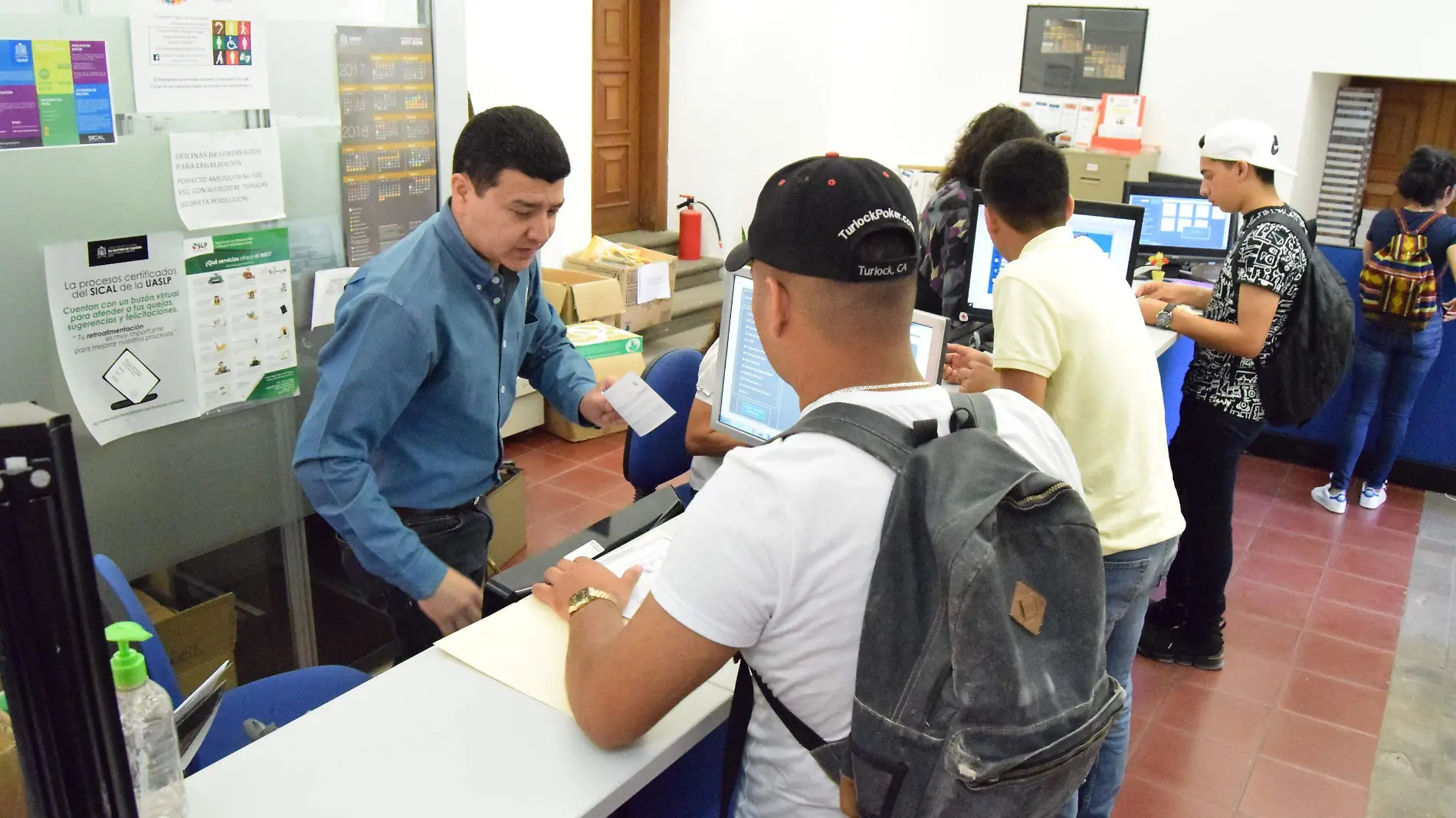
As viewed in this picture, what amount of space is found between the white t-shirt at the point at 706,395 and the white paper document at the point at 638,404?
0.93 feet

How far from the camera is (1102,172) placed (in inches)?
261

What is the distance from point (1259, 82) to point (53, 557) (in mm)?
7182

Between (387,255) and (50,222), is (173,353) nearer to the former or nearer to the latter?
(50,222)

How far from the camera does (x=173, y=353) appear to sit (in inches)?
93.1

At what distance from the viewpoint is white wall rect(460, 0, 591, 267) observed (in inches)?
208

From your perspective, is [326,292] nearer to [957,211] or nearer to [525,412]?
[957,211]

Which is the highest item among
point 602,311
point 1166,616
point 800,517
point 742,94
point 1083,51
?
point 1083,51

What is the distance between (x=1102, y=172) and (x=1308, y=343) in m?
3.77

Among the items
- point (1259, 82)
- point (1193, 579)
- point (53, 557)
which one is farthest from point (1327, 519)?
point (53, 557)

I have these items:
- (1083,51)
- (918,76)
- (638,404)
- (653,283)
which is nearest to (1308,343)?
(638,404)

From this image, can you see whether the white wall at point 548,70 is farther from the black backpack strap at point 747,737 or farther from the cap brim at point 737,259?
the black backpack strap at point 747,737

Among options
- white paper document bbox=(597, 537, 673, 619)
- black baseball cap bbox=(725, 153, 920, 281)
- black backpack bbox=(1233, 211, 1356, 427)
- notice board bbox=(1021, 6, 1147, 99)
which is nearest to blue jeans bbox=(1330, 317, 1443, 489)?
black backpack bbox=(1233, 211, 1356, 427)

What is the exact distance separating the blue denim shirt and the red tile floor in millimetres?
1985

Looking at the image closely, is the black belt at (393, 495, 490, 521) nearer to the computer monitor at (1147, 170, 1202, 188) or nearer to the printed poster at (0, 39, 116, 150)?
the printed poster at (0, 39, 116, 150)
